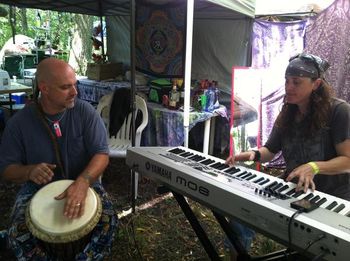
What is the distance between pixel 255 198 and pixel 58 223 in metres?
1.02

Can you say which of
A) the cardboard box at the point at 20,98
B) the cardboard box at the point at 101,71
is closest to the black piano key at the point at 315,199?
the cardboard box at the point at 101,71

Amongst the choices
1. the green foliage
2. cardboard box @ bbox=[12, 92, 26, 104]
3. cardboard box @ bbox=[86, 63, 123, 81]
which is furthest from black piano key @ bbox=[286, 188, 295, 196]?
the green foliage

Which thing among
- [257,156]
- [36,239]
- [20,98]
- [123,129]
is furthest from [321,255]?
[20,98]

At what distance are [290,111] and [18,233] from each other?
184cm

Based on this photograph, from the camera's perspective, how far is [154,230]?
10.8 ft

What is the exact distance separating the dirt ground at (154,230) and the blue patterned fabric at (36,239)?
0.85 meters

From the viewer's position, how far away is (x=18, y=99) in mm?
6742

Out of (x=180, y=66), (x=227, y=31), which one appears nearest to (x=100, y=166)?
(x=180, y=66)

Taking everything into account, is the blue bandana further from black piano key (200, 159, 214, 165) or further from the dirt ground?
the dirt ground

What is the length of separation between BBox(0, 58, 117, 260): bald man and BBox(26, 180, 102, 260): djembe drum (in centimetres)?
5

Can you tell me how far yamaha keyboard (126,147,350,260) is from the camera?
4.25ft

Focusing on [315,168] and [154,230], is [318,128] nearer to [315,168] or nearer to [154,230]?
[315,168]

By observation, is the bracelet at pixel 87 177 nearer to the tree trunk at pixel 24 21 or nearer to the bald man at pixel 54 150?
the bald man at pixel 54 150

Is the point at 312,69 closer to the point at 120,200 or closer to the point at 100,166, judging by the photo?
the point at 100,166
